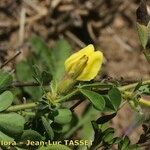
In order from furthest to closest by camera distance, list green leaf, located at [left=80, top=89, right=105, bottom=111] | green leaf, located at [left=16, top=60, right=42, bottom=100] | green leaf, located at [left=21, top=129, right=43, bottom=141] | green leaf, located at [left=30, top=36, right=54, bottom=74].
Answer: green leaf, located at [left=30, top=36, right=54, bottom=74], green leaf, located at [left=16, top=60, right=42, bottom=100], green leaf, located at [left=21, top=129, right=43, bottom=141], green leaf, located at [left=80, top=89, right=105, bottom=111]

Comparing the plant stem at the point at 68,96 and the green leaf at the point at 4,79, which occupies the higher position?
the green leaf at the point at 4,79

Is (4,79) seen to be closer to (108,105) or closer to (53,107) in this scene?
(53,107)

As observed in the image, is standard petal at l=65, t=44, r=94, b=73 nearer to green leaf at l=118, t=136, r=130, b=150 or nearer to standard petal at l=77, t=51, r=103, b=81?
standard petal at l=77, t=51, r=103, b=81

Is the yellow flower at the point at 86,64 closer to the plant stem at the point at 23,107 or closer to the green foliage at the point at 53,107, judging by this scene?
the green foliage at the point at 53,107

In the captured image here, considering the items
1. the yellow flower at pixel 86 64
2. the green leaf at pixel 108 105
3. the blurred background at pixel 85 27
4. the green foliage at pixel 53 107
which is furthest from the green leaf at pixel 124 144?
the blurred background at pixel 85 27

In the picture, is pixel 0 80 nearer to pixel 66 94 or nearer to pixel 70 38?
pixel 66 94

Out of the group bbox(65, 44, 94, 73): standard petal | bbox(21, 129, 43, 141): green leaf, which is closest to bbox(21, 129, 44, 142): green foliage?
bbox(21, 129, 43, 141): green leaf
